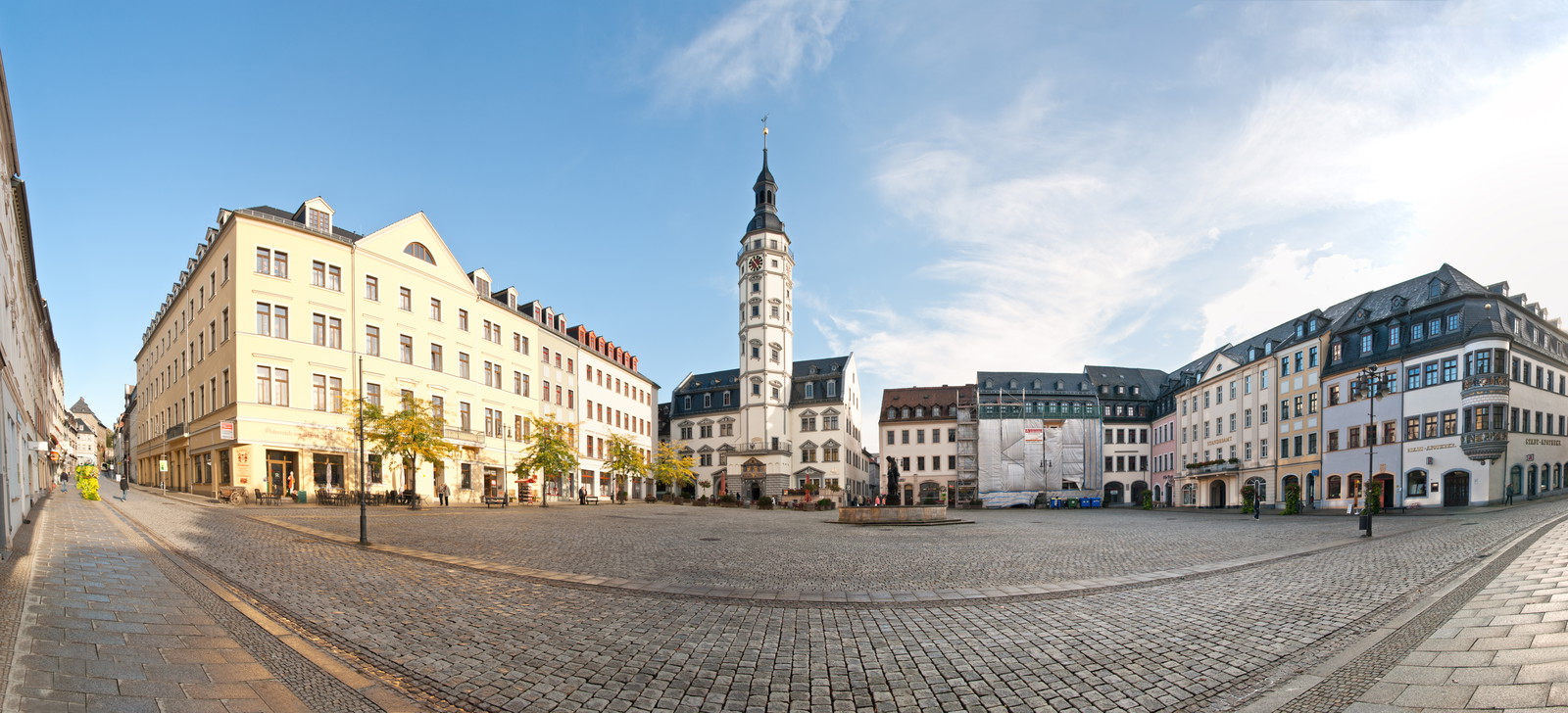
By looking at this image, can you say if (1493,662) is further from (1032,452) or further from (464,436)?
(1032,452)

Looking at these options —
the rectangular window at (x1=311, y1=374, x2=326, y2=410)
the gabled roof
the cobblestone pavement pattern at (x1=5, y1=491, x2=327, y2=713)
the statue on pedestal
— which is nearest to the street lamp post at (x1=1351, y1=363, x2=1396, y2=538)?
the gabled roof

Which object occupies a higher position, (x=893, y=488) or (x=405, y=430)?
(x=405, y=430)

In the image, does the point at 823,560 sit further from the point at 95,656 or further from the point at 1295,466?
the point at 1295,466

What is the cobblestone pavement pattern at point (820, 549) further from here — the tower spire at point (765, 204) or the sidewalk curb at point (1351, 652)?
the tower spire at point (765, 204)

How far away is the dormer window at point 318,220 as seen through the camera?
36.7 m

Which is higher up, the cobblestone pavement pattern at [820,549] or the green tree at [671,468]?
the cobblestone pavement pattern at [820,549]

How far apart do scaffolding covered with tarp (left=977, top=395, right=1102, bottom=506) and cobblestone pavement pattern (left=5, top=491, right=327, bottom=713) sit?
65.9 m

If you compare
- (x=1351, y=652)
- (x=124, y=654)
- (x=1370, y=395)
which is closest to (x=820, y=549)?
(x=1351, y=652)

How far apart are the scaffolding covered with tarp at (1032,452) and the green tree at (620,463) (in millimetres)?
34046

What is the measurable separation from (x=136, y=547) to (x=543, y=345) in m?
41.8

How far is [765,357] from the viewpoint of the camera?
2714 inches

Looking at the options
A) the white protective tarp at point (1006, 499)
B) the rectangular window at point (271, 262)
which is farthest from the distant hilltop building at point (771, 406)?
the rectangular window at point (271, 262)

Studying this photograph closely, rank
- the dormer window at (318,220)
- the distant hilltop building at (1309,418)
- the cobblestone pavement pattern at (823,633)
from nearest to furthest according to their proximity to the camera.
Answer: the cobblestone pavement pattern at (823,633)
the distant hilltop building at (1309,418)
the dormer window at (318,220)

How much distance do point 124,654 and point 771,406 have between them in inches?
2477
